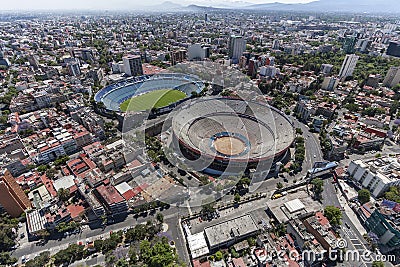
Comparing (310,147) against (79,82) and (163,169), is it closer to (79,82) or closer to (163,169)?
(163,169)

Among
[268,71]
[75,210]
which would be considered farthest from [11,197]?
[268,71]

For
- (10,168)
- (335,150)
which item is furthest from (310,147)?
(10,168)

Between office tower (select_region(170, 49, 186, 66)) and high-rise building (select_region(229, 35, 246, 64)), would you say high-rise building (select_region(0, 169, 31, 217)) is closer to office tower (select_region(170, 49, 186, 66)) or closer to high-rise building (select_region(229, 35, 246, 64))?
office tower (select_region(170, 49, 186, 66))

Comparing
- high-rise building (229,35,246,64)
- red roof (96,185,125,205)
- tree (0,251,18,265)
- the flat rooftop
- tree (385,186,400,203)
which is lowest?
tree (0,251,18,265)

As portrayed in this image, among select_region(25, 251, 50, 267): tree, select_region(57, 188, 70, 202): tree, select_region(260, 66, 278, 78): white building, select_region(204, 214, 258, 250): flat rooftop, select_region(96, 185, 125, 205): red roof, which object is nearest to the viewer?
select_region(25, 251, 50, 267): tree

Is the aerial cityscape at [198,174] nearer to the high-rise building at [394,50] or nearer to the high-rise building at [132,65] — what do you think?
the high-rise building at [132,65]

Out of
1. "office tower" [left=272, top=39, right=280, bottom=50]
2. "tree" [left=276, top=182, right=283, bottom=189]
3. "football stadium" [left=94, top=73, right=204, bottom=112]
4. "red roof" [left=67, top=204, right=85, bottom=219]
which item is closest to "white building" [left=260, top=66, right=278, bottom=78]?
"football stadium" [left=94, top=73, right=204, bottom=112]

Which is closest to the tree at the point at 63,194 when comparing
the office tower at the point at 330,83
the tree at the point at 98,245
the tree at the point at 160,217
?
the tree at the point at 98,245
